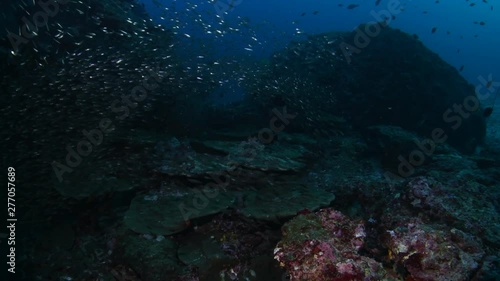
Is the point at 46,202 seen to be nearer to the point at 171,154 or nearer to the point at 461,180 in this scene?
the point at 171,154

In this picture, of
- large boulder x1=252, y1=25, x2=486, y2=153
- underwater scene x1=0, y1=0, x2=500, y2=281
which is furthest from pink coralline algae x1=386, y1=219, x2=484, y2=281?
large boulder x1=252, y1=25, x2=486, y2=153

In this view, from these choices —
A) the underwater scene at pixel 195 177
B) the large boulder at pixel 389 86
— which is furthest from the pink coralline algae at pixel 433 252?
the large boulder at pixel 389 86

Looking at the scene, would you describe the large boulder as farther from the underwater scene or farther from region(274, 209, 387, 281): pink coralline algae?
region(274, 209, 387, 281): pink coralline algae

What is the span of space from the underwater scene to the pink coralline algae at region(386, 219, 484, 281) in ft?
0.05

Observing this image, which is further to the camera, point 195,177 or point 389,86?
point 389,86

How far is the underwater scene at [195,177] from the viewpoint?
4.42m

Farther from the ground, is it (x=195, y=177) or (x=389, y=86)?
(x=389, y=86)

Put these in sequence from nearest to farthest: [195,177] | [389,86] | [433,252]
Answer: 1. [433,252]
2. [195,177]
3. [389,86]

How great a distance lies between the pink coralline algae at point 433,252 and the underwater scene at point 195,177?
0.02 metres

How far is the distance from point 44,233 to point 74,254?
837mm

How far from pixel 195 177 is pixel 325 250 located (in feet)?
10.5

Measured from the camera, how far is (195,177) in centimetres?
631

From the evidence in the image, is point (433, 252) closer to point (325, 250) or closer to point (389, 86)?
point (325, 250)

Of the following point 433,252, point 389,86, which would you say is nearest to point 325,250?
point 433,252
